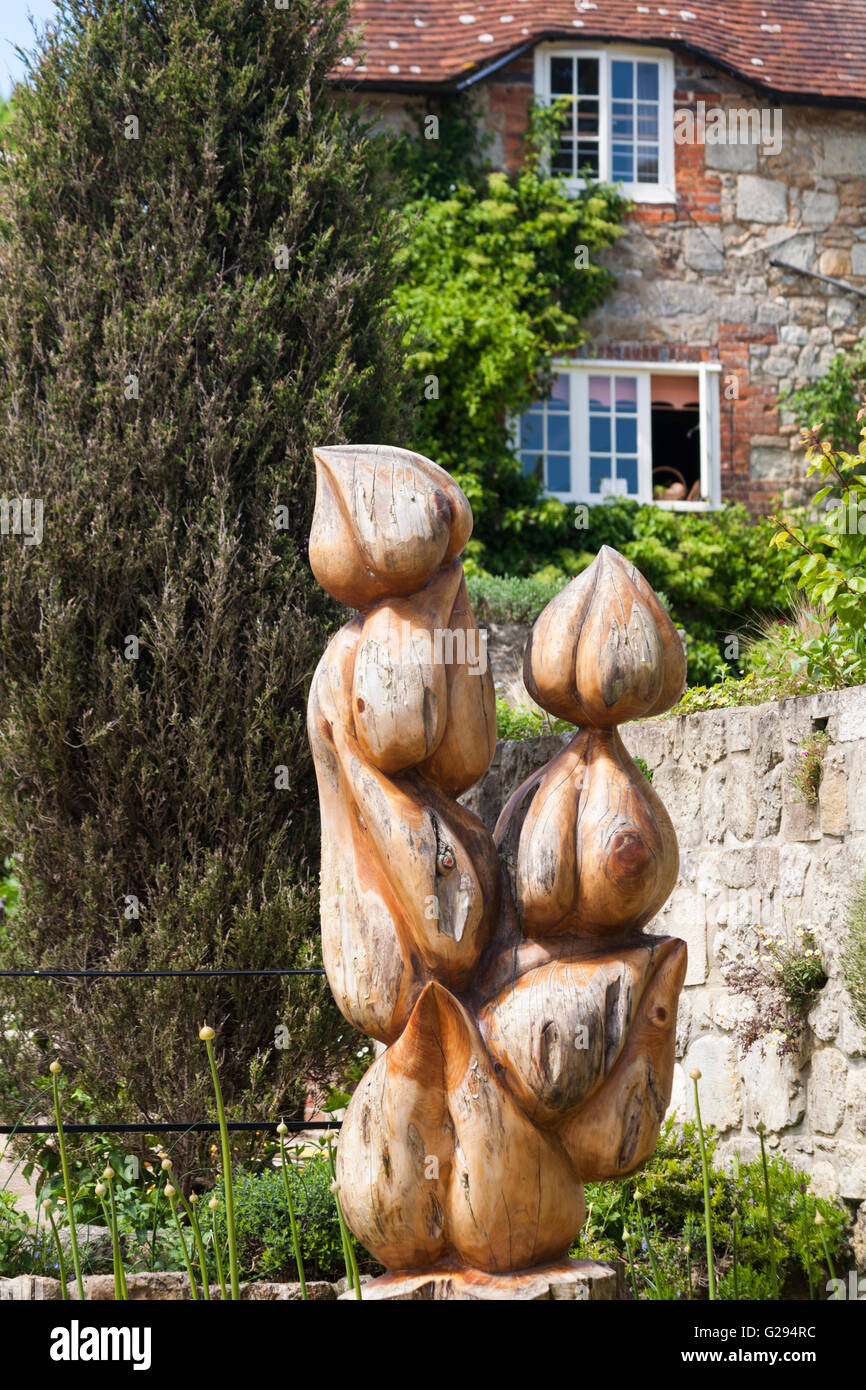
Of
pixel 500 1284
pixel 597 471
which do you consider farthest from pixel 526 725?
pixel 597 471

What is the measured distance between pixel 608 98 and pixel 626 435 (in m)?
3.15

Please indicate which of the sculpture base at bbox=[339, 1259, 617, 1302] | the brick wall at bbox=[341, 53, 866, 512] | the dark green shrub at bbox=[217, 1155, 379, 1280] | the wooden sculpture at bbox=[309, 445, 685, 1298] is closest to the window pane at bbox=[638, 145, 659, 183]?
Result: the brick wall at bbox=[341, 53, 866, 512]

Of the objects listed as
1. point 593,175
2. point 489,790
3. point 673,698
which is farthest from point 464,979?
point 593,175

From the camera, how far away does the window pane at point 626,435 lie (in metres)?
12.6

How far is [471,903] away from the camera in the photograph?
2.54 m

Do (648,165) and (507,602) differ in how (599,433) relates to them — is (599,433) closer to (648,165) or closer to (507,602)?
(648,165)

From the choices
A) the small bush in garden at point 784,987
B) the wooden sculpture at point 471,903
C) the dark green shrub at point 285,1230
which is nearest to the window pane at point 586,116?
the small bush in garden at point 784,987

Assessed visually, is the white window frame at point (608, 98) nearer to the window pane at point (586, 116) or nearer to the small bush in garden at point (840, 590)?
the window pane at point (586, 116)

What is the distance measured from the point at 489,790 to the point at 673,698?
3.50m

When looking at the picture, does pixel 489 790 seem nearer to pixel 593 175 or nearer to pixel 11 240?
pixel 11 240

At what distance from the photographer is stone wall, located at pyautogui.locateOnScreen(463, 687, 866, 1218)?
171 inches

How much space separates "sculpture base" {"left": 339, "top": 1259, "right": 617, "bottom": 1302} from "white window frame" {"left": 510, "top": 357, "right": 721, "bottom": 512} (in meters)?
10.2

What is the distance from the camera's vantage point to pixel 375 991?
8.38ft

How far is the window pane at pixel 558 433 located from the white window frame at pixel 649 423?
64mm
